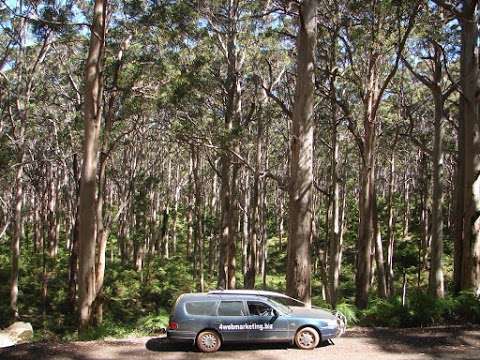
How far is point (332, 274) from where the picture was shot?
68.1 feet

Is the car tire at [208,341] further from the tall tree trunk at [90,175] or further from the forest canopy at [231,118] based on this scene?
the tall tree trunk at [90,175]

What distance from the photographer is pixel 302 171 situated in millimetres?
11141

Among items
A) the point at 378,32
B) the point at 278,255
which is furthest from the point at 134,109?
the point at 278,255

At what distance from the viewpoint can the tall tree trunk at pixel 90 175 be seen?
43.8ft

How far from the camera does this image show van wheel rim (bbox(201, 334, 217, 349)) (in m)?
9.19

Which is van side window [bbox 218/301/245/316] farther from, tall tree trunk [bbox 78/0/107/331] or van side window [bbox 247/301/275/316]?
tall tree trunk [bbox 78/0/107/331]

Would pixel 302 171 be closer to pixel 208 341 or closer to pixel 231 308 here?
pixel 231 308

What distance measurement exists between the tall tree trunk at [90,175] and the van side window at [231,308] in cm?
510

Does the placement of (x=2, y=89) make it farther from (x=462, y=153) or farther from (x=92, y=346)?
(x=462, y=153)

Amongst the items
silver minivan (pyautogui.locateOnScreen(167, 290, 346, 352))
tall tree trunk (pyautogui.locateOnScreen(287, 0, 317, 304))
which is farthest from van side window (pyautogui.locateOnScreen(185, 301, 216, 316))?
tall tree trunk (pyautogui.locateOnScreen(287, 0, 317, 304))

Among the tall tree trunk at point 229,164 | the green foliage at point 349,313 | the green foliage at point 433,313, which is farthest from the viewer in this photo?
the tall tree trunk at point 229,164

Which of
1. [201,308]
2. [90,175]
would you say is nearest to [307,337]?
[201,308]

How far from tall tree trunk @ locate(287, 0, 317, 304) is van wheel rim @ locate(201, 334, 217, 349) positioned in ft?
7.67

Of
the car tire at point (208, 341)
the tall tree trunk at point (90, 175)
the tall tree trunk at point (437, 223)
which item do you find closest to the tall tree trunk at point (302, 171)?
the car tire at point (208, 341)
